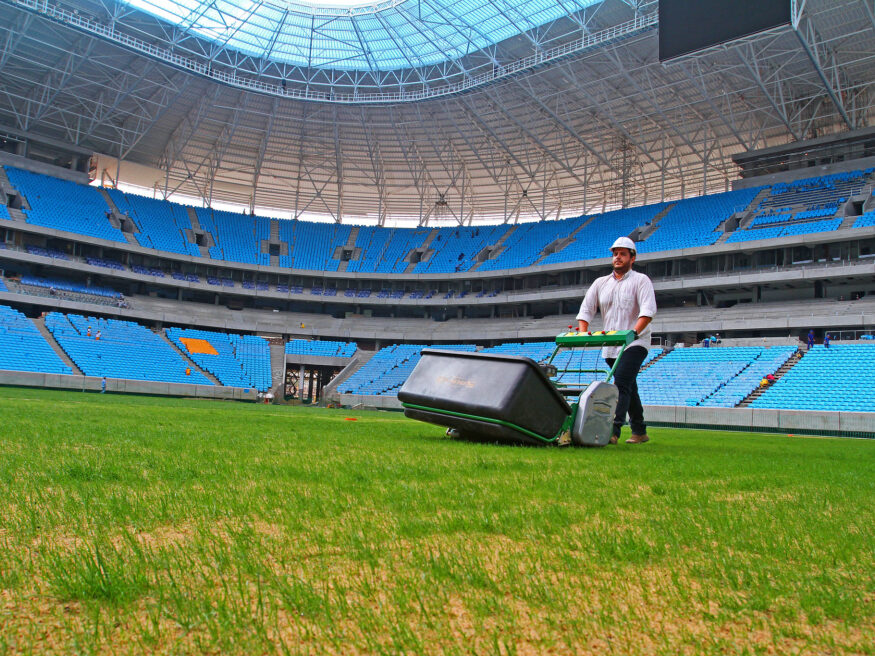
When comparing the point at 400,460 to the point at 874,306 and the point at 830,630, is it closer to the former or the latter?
the point at 830,630

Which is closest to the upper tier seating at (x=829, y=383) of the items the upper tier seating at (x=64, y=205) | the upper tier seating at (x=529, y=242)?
the upper tier seating at (x=529, y=242)

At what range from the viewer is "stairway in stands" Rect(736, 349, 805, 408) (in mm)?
27519

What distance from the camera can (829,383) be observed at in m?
26.7

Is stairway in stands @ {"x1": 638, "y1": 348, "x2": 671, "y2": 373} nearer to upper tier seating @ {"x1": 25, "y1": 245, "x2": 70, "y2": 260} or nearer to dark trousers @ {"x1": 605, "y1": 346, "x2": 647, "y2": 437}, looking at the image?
dark trousers @ {"x1": 605, "y1": 346, "x2": 647, "y2": 437}

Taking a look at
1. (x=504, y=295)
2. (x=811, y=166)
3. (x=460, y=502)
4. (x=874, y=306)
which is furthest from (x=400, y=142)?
(x=460, y=502)

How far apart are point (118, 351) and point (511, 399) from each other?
39.1 m

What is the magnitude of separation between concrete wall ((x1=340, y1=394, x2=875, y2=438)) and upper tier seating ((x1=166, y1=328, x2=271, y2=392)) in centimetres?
2762

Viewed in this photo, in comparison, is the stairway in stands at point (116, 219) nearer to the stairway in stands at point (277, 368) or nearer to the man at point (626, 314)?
the stairway in stands at point (277, 368)

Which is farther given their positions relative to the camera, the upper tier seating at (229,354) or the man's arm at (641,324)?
the upper tier seating at (229,354)

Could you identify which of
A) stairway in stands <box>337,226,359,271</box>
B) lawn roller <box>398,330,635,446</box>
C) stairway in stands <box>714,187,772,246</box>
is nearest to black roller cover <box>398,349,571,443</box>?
lawn roller <box>398,330,635,446</box>

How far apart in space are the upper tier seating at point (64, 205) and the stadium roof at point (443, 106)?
3687 millimetres

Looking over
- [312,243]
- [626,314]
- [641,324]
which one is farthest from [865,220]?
[312,243]

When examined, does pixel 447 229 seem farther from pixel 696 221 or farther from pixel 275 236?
pixel 696 221

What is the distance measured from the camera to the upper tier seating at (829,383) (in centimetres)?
2488
